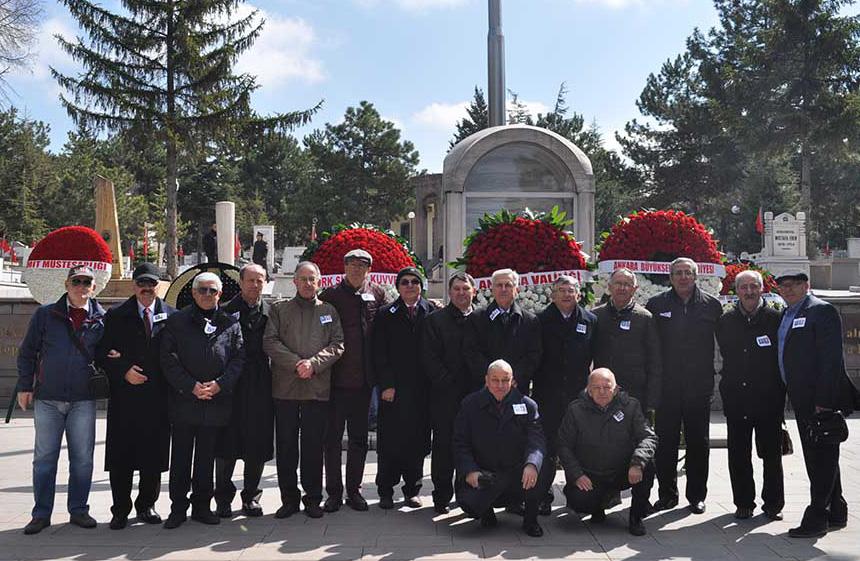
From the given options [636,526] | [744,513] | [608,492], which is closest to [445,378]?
[608,492]

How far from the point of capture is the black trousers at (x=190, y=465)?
18.2 ft

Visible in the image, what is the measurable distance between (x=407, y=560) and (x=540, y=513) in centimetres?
144

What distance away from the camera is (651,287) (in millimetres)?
7473

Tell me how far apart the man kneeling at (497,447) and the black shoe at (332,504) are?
991 mm

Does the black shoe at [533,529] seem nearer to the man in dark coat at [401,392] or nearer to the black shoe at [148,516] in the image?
the man in dark coat at [401,392]

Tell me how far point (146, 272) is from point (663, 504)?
165 inches

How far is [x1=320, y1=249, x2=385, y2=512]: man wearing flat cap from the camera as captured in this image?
19.9 feet

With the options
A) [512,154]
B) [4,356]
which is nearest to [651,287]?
[512,154]

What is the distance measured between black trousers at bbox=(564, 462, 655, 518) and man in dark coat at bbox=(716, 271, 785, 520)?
0.83m

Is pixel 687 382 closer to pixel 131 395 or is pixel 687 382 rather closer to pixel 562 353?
pixel 562 353

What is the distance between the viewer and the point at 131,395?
218 inches

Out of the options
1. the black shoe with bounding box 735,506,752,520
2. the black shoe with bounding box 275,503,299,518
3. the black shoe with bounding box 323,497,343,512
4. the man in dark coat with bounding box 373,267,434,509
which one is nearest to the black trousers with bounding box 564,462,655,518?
the black shoe with bounding box 735,506,752,520

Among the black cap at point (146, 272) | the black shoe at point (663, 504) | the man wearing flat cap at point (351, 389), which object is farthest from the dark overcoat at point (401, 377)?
the black shoe at point (663, 504)

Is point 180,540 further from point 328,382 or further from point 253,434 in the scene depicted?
point 328,382
